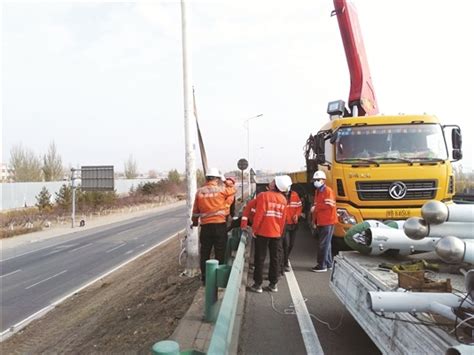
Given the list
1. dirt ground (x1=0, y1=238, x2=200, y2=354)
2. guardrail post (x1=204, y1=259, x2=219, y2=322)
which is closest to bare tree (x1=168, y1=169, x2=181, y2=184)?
dirt ground (x1=0, y1=238, x2=200, y2=354)

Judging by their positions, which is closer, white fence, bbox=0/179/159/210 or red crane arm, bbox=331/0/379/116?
red crane arm, bbox=331/0/379/116

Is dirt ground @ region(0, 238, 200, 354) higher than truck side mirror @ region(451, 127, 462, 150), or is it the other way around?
truck side mirror @ region(451, 127, 462, 150)

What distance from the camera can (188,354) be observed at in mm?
2275

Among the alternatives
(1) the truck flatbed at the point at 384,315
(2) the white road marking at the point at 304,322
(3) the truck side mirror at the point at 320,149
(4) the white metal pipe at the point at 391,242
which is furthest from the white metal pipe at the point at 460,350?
(3) the truck side mirror at the point at 320,149

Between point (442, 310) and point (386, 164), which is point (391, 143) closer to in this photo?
point (386, 164)

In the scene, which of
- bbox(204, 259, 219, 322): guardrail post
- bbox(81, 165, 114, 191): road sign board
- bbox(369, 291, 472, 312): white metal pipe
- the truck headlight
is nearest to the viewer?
bbox(369, 291, 472, 312): white metal pipe

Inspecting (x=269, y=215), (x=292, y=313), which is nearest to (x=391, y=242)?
(x=292, y=313)

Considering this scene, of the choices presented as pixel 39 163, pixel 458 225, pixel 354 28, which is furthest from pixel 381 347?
pixel 39 163

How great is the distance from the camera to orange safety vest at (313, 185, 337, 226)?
7.10m

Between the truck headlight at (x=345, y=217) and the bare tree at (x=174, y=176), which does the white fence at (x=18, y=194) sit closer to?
the bare tree at (x=174, y=176)

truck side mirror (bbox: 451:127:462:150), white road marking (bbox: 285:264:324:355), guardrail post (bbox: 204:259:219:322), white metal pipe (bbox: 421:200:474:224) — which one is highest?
truck side mirror (bbox: 451:127:462:150)

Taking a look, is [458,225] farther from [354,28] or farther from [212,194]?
[354,28]

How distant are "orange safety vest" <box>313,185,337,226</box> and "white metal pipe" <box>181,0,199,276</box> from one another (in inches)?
92.9

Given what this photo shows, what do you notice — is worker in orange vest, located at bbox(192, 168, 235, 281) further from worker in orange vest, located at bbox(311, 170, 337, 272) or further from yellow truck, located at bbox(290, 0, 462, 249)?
yellow truck, located at bbox(290, 0, 462, 249)
